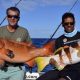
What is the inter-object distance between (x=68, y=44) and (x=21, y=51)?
1.07 metres

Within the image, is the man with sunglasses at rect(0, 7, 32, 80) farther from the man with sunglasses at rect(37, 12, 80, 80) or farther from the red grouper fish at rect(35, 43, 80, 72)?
the man with sunglasses at rect(37, 12, 80, 80)

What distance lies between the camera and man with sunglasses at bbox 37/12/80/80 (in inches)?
310

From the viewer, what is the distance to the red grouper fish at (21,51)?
743cm

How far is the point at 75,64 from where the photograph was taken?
311 inches

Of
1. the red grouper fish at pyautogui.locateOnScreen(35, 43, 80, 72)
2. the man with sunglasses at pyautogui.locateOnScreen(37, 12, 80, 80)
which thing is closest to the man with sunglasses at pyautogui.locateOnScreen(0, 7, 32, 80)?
the red grouper fish at pyautogui.locateOnScreen(35, 43, 80, 72)

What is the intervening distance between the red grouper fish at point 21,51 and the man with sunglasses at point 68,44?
470 millimetres

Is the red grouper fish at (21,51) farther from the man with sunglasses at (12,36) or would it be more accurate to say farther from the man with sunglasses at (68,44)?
the man with sunglasses at (68,44)

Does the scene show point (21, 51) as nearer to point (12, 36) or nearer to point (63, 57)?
point (12, 36)

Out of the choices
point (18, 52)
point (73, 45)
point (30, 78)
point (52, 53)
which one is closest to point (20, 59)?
point (18, 52)

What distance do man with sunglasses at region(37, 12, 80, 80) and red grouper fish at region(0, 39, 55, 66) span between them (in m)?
0.47

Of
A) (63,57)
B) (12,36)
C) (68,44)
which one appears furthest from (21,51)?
(68,44)

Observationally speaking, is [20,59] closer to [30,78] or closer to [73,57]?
[73,57]

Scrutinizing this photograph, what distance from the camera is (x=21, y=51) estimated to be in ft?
24.6

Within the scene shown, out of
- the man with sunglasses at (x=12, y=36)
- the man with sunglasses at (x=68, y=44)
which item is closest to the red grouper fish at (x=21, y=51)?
the man with sunglasses at (x=12, y=36)
